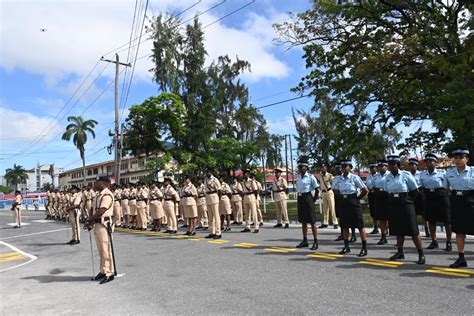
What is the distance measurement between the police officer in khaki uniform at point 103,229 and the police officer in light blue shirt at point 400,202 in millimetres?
5119

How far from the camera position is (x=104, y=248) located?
733 centimetres

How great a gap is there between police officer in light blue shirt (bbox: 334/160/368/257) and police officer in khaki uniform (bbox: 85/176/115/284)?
4.56 meters

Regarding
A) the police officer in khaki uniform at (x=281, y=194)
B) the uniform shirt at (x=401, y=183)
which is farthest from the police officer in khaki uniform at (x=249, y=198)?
the uniform shirt at (x=401, y=183)

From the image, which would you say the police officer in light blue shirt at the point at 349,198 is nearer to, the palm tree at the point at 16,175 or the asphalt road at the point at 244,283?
the asphalt road at the point at 244,283

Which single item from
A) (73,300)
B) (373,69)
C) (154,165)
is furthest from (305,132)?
(73,300)

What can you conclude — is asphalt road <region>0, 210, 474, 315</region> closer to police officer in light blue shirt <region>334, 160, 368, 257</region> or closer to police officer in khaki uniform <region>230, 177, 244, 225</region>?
police officer in light blue shirt <region>334, 160, 368, 257</region>

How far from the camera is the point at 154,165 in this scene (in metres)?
25.8

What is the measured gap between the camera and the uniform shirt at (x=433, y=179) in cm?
884

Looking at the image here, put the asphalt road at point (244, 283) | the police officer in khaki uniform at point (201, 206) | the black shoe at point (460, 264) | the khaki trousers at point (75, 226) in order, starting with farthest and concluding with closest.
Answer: the police officer in khaki uniform at point (201, 206)
the khaki trousers at point (75, 226)
the black shoe at point (460, 264)
the asphalt road at point (244, 283)

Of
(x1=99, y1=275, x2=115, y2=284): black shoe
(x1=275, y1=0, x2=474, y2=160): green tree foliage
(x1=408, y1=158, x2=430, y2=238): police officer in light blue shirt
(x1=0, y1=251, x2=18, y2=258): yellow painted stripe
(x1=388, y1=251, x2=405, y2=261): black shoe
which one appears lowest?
(x1=0, y1=251, x2=18, y2=258): yellow painted stripe

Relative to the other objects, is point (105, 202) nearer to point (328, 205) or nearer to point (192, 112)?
point (328, 205)

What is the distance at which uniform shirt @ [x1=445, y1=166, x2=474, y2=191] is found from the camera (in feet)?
22.5

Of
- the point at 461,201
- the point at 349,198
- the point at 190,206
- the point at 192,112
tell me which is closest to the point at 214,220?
the point at 190,206

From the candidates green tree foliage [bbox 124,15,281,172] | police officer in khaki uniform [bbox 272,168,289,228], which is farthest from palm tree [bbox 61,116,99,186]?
police officer in khaki uniform [bbox 272,168,289,228]
